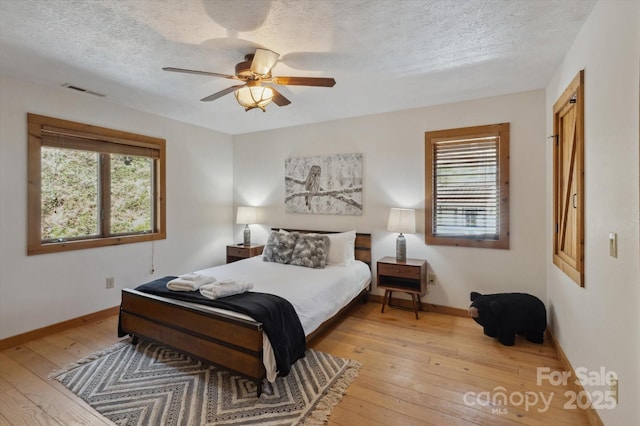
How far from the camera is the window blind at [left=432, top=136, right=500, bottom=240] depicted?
138 inches

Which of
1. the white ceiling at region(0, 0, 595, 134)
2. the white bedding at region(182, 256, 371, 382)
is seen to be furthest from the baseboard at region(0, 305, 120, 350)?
the white ceiling at region(0, 0, 595, 134)

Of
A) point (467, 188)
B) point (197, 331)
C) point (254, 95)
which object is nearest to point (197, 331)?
point (197, 331)

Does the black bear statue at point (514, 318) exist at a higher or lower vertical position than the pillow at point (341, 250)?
lower

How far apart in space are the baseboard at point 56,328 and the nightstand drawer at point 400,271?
3.29 m

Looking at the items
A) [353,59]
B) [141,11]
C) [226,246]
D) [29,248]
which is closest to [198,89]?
[141,11]

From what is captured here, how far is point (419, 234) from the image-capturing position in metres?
3.88

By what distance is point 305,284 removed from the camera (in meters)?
2.98

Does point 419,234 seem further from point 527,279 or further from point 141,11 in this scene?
point 141,11

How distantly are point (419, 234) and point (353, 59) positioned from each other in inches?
89.7

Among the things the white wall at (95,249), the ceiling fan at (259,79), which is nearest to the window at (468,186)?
the ceiling fan at (259,79)

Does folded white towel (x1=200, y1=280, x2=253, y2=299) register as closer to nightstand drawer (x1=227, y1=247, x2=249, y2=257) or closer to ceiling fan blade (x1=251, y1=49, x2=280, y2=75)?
ceiling fan blade (x1=251, y1=49, x2=280, y2=75)

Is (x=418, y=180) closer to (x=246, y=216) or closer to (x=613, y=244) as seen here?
(x=613, y=244)

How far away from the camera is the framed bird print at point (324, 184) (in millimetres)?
4297

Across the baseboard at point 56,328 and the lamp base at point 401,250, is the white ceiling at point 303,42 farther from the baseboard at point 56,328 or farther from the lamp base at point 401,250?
the baseboard at point 56,328
